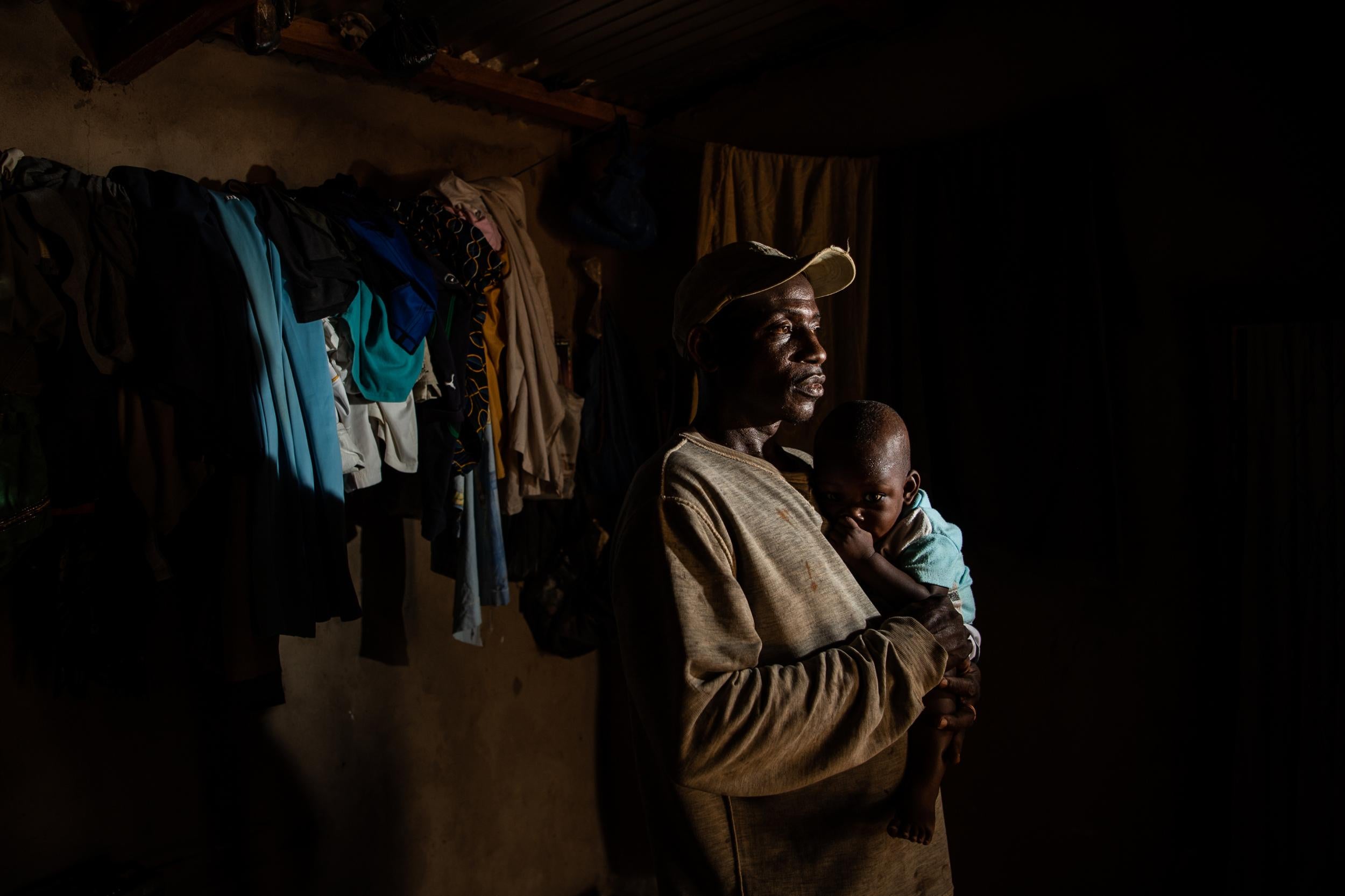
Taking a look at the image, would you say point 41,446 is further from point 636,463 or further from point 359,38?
point 636,463

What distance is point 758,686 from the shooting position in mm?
1233

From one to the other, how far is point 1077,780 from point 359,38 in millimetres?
3403

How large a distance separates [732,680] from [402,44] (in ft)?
7.86

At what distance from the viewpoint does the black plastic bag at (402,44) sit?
9.05 ft

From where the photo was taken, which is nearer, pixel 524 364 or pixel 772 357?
pixel 772 357

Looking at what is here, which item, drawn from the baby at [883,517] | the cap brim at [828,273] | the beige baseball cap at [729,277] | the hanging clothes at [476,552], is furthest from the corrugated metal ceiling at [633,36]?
the baby at [883,517]

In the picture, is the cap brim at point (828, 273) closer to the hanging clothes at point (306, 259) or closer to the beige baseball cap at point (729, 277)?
the beige baseball cap at point (729, 277)

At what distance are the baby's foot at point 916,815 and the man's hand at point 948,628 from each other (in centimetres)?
21

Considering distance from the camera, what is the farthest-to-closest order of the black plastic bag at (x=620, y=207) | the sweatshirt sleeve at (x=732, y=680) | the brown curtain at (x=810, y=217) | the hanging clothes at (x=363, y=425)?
the black plastic bag at (x=620, y=207) → the brown curtain at (x=810, y=217) → the hanging clothes at (x=363, y=425) → the sweatshirt sleeve at (x=732, y=680)

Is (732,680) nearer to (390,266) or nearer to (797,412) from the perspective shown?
(797,412)

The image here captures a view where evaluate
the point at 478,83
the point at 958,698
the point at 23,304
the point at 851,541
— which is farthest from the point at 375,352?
the point at 958,698

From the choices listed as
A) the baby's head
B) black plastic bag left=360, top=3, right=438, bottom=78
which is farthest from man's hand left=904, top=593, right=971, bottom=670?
black plastic bag left=360, top=3, right=438, bottom=78

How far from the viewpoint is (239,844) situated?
9.41ft

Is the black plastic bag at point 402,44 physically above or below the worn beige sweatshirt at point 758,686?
above
